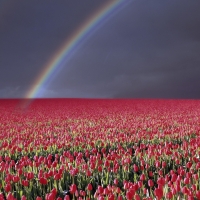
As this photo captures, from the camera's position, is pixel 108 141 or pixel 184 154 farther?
pixel 108 141

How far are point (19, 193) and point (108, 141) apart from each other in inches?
188

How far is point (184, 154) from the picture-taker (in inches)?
259

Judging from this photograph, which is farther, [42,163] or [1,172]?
[42,163]

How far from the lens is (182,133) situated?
34.3ft

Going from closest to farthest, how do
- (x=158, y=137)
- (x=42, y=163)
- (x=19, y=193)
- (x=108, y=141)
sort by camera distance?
1. (x=19, y=193)
2. (x=42, y=163)
3. (x=108, y=141)
4. (x=158, y=137)

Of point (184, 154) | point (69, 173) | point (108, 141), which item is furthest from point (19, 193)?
point (108, 141)

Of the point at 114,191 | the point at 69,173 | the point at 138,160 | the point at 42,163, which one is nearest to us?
the point at 114,191

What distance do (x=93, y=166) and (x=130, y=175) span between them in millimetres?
657

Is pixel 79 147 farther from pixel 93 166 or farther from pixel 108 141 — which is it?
pixel 93 166

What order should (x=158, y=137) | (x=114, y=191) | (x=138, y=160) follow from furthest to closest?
(x=158, y=137) → (x=138, y=160) → (x=114, y=191)

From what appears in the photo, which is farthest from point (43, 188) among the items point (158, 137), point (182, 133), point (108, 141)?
point (182, 133)

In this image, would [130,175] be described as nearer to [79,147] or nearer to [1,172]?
[1,172]

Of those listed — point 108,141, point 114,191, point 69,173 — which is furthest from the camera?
point 108,141

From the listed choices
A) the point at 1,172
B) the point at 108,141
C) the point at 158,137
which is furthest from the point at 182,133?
the point at 1,172
